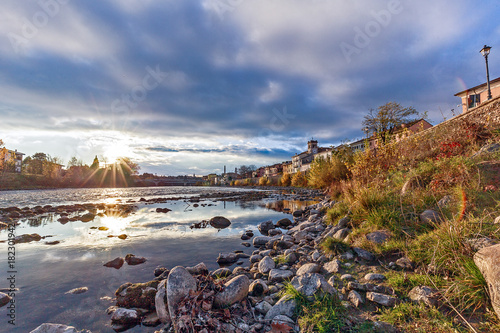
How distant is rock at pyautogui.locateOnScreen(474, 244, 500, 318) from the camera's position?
229cm

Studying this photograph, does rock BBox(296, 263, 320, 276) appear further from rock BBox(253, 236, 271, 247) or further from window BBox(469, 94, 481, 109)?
window BBox(469, 94, 481, 109)

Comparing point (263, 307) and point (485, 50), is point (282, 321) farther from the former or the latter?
point (485, 50)

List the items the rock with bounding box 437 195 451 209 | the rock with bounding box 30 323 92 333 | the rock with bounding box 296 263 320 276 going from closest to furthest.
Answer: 1. the rock with bounding box 30 323 92 333
2. the rock with bounding box 296 263 320 276
3. the rock with bounding box 437 195 451 209

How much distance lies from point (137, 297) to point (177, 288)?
4.30 ft

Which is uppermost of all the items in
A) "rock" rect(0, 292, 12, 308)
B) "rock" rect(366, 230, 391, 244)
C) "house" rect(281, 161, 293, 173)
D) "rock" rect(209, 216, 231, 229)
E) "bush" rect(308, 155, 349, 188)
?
"house" rect(281, 161, 293, 173)

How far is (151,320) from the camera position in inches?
137

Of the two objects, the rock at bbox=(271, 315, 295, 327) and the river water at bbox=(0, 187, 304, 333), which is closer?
the rock at bbox=(271, 315, 295, 327)

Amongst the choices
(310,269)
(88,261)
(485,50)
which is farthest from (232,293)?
(485,50)

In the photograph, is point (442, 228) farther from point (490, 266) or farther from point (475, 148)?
point (475, 148)

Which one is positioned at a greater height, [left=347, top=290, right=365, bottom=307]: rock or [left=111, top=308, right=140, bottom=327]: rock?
[left=347, top=290, right=365, bottom=307]: rock

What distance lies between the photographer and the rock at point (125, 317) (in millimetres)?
3461

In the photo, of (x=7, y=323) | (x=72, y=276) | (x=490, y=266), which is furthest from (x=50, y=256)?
(x=490, y=266)

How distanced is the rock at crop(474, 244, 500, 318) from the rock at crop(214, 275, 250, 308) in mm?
3047

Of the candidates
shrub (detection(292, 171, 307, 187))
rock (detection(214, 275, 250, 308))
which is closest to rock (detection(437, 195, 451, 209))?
rock (detection(214, 275, 250, 308))
